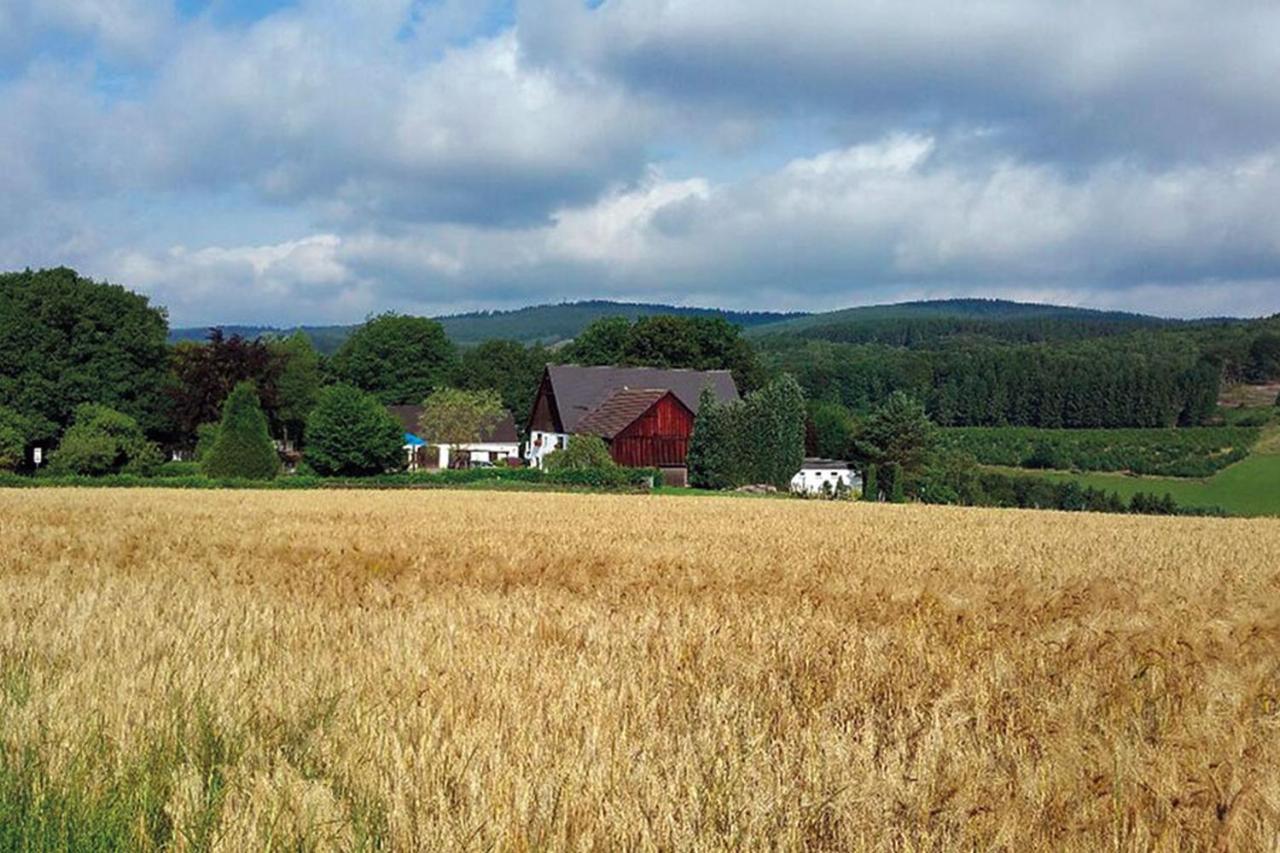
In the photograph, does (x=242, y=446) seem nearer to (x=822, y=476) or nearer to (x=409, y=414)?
(x=822, y=476)

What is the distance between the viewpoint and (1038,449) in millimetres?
99375

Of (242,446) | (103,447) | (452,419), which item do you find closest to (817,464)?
(452,419)

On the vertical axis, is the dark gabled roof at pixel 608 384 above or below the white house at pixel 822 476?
above

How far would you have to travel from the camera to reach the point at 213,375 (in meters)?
69.8

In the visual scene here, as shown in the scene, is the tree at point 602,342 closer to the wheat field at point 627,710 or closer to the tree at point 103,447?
the tree at point 103,447

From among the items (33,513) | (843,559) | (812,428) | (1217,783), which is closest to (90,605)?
(1217,783)

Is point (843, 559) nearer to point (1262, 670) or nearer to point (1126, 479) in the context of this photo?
point (1262, 670)

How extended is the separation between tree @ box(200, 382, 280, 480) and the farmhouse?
19.4m

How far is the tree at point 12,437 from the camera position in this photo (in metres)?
58.8

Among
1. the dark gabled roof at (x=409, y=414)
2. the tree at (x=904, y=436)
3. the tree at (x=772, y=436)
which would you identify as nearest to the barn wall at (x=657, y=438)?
the tree at (x=772, y=436)

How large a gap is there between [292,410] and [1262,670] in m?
93.9

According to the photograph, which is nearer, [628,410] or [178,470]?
A: [178,470]

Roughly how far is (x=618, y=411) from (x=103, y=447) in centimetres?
3186

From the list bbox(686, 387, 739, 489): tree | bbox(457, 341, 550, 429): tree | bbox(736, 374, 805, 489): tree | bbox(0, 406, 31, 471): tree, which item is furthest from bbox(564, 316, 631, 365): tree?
bbox(0, 406, 31, 471): tree
